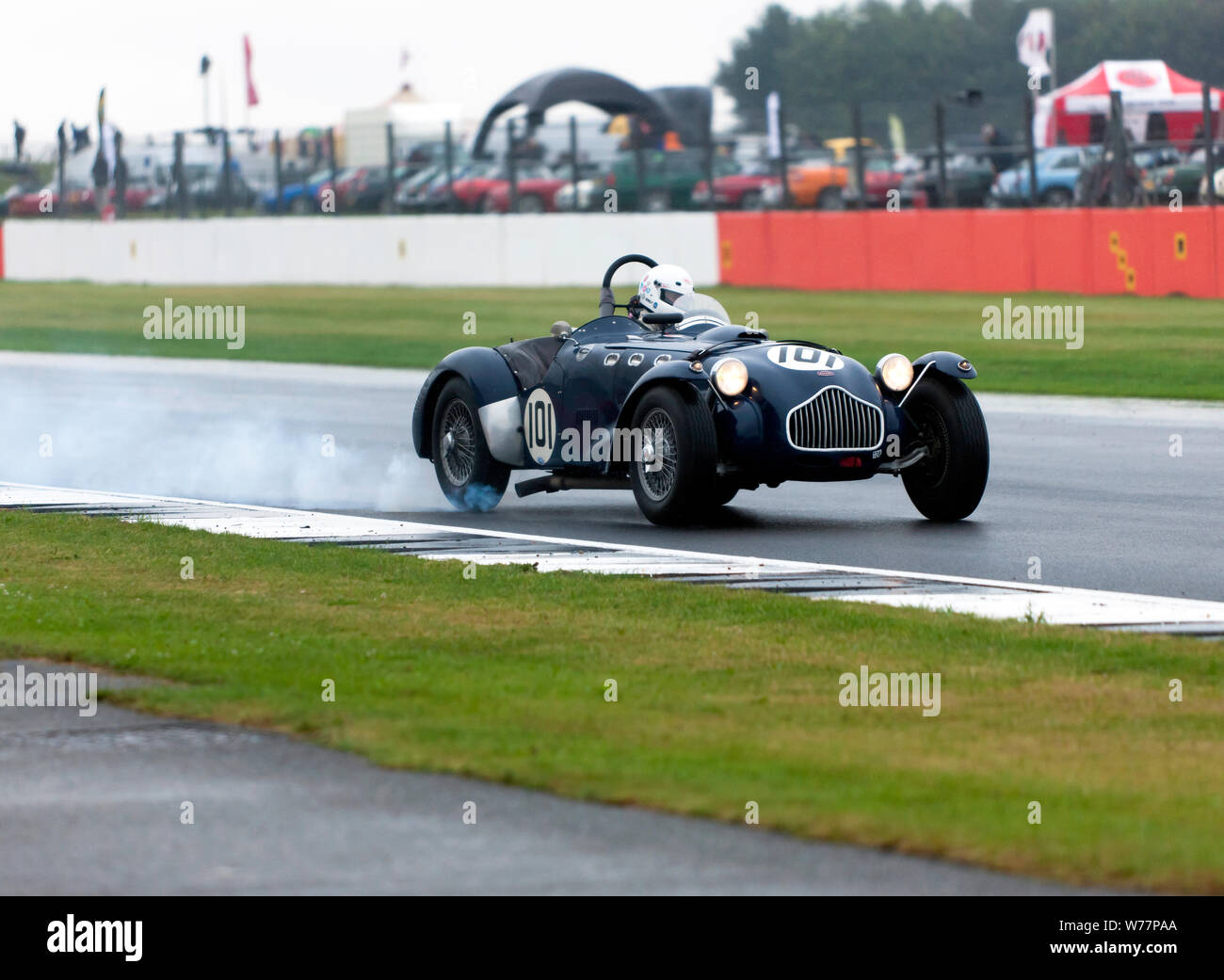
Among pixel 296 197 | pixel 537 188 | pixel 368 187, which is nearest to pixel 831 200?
pixel 537 188

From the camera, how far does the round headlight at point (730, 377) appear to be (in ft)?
40.7

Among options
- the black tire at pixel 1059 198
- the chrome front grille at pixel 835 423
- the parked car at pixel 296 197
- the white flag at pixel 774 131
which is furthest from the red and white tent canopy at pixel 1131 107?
the chrome front grille at pixel 835 423

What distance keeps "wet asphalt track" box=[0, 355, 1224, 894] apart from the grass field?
211cm

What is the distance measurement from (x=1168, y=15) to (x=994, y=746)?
4311 inches

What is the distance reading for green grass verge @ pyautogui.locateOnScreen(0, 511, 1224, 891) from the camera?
625 centimetres

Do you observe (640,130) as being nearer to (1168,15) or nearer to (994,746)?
(994,746)

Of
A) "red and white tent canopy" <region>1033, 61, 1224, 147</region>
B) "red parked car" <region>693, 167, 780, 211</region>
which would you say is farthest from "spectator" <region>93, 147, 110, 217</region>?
"red and white tent canopy" <region>1033, 61, 1224, 147</region>

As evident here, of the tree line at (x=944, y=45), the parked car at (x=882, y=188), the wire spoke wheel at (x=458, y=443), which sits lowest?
the wire spoke wheel at (x=458, y=443)

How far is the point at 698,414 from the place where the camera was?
12.4 m

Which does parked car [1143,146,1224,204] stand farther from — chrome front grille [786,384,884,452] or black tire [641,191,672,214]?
chrome front grille [786,384,884,452]

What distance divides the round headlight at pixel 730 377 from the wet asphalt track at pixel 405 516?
79 cm

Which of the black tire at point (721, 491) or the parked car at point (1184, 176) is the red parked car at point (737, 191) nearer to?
the parked car at point (1184, 176)

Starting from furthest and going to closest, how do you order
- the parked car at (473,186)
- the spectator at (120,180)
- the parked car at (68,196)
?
the parked car at (68,196) < the spectator at (120,180) < the parked car at (473,186)
